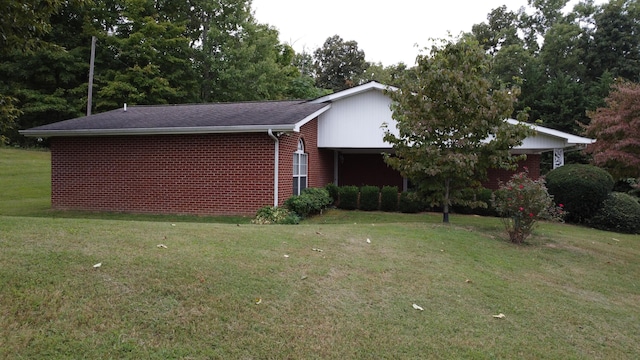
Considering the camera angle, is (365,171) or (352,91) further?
(365,171)

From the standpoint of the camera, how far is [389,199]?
15086 millimetres

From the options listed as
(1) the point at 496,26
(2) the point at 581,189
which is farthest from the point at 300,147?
(1) the point at 496,26

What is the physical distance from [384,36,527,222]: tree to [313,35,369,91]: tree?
4294 cm

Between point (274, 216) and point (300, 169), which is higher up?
point (300, 169)

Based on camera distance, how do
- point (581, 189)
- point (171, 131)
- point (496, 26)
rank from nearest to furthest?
point (171, 131), point (581, 189), point (496, 26)

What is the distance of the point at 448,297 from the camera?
16.9ft

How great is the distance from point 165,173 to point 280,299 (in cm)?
988

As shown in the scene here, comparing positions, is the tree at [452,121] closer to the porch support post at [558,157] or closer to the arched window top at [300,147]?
the arched window top at [300,147]

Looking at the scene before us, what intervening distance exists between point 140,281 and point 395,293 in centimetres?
285

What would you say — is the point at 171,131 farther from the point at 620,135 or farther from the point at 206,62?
the point at 206,62

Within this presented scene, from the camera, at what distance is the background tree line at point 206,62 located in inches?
1187

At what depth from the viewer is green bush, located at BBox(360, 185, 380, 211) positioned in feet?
49.9

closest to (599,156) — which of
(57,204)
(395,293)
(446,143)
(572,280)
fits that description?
(446,143)

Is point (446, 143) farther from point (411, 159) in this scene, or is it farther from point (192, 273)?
point (192, 273)
